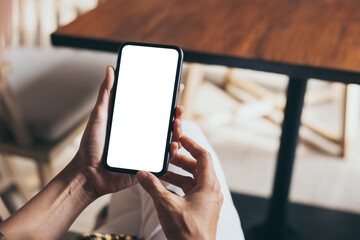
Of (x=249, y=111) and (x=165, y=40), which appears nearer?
(x=165, y=40)

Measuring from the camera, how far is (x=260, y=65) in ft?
2.94

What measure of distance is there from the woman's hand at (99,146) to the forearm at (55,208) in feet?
0.05

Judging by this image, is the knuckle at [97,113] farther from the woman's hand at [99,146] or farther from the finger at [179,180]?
the finger at [179,180]

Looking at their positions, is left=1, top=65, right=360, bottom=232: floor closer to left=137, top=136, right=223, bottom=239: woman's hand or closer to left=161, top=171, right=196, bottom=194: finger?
left=161, top=171, right=196, bottom=194: finger

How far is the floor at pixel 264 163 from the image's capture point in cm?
161

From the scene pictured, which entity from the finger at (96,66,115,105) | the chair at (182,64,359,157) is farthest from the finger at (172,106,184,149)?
the chair at (182,64,359,157)

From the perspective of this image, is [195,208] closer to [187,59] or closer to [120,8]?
[187,59]

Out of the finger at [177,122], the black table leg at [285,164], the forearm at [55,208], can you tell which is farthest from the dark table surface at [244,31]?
the forearm at [55,208]

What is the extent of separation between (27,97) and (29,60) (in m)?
0.27

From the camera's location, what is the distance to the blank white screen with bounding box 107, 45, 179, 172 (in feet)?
2.24

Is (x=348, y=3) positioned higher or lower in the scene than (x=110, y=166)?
higher

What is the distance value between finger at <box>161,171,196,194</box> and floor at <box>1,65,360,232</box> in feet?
2.66

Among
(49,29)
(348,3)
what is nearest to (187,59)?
(348,3)

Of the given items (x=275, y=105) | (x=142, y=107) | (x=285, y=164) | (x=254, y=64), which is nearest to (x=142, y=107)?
(x=142, y=107)
